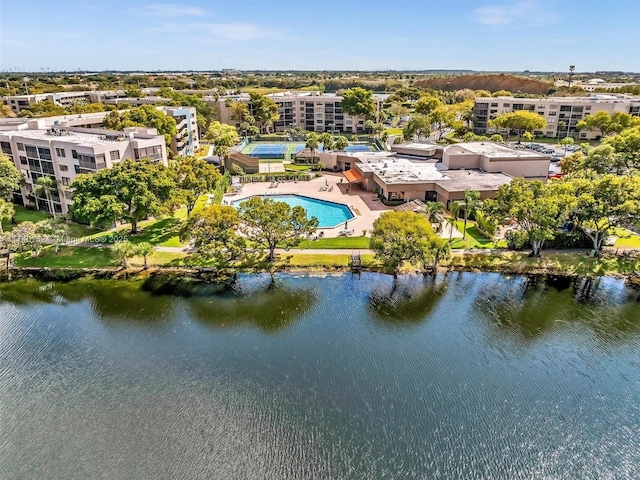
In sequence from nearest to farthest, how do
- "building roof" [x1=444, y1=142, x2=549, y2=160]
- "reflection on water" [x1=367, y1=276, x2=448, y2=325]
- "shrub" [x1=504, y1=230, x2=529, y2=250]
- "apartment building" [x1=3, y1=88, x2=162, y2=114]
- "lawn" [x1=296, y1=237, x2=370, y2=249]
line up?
"reflection on water" [x1=367, y1=276, x2=448, y2=325] → "shrub" [x1=504, y1=230, x2=529, y2=250] → "lawn" [x1=296, y1=237, x2=370, y2=249] → "building roof" [x1=444, y1=142, x2=549, y2=160] → "apartment building" [x1=3, y1=88, x2=162, y2=114]

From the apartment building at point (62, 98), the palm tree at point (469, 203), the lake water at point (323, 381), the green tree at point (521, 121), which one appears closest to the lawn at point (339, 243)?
the lake water at point (323, 381)

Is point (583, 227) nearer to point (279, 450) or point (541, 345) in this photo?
point (541, 345)

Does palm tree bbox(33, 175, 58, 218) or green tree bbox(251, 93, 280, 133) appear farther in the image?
green tree bbox(251, 93, 280, 133)

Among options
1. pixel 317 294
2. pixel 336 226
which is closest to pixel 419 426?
pixel 317 294

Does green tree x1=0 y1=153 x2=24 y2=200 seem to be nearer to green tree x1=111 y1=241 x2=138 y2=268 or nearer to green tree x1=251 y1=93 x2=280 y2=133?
green tree x1=111 y1=241 x2=138 y2=268

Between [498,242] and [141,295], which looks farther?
[498,242]

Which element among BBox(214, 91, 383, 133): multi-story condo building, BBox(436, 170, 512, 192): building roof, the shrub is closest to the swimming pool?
BBox(436, 170, 512, 192): building roof

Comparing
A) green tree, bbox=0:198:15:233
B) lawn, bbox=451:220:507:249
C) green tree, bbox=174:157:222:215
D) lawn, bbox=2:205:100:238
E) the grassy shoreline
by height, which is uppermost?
green tree, bbox=174:157:222:215
